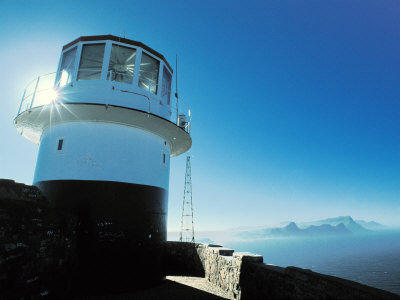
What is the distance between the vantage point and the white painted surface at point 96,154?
328 inches

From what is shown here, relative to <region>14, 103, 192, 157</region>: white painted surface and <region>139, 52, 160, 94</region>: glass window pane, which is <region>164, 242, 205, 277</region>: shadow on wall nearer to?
<region>14, 103, 192, 157</region>: white painted surface

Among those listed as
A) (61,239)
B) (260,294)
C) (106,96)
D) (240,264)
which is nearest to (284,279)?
(260,294)

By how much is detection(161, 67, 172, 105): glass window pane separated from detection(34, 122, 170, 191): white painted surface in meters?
2.40

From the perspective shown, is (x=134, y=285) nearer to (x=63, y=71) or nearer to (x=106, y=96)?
(x=106, y=96)

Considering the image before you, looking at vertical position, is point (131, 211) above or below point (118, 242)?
above

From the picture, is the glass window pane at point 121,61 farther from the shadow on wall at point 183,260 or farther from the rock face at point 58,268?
the shadow on wall at point 183,260

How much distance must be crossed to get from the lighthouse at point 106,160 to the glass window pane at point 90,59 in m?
0.04

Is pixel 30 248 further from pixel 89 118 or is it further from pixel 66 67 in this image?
pixel 66 67

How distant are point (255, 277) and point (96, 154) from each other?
6.51m

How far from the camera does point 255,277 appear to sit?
20.5ft

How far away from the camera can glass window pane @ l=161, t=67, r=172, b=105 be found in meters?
10.9

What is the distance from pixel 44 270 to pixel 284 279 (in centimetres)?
587

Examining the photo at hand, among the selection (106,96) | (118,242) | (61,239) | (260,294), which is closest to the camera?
(260,294)

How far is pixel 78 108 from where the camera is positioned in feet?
27.1
